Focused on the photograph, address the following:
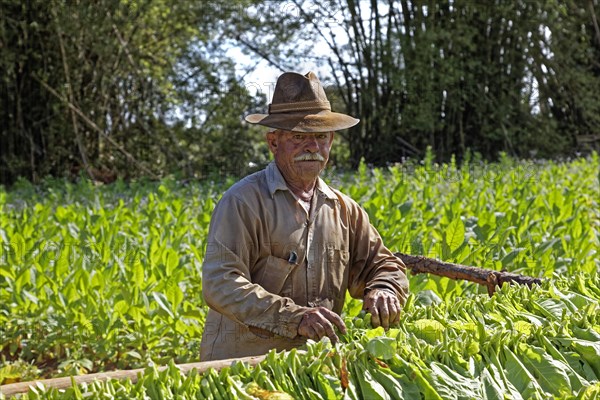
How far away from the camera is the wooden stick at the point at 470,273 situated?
334cm

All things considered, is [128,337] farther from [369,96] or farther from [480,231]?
[369,96]

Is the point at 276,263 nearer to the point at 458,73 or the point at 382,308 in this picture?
the point at 382,308

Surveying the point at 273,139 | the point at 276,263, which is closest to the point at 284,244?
the point at 276,263

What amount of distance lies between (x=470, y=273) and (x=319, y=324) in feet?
3.62

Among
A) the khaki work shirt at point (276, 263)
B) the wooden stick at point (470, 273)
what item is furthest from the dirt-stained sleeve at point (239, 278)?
the wooden stick at point (470, 273)

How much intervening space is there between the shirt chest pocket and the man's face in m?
0.28

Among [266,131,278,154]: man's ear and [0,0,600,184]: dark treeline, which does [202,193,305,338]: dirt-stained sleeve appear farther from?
[0,0,600,184]: dark treeline

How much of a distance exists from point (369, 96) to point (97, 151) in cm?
467

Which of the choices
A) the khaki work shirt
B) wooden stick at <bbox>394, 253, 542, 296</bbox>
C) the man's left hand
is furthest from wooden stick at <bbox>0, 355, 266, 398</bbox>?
wooden stick at <bbox>394, 253, 542, 296</bbox>

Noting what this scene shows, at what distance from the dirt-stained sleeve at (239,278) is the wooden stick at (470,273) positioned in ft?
3.20

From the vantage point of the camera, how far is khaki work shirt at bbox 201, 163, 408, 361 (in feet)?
8.63

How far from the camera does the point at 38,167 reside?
47.4 ft

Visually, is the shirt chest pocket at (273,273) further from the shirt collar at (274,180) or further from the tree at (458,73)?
the tree at (458,73)

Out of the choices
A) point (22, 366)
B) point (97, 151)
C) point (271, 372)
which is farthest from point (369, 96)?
point (271, 372)
